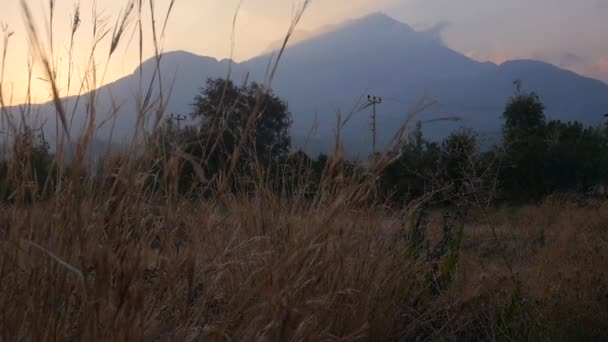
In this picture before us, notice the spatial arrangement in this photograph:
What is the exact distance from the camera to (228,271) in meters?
2.52

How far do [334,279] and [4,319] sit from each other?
1.10 metres

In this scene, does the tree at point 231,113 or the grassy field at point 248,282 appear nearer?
the grassy field at point 248,282

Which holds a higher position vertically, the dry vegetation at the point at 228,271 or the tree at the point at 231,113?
the tree at the point at 231,113

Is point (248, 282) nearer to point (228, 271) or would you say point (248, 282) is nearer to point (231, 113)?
point (228, 271)

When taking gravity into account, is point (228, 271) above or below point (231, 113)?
below

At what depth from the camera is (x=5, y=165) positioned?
6.44ft

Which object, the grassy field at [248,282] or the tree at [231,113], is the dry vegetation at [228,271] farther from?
the tree at [231,113]

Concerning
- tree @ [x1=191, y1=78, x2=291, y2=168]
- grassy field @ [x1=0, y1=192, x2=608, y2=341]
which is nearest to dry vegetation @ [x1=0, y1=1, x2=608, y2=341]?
grassy field @ [x1=0, y1=192, x2=608, y2=341]

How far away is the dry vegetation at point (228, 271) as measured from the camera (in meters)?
1.47

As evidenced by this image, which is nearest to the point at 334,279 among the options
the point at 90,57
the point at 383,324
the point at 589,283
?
the point at 383,324

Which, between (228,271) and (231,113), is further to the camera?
(228,271)

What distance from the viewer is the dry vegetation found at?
1470 mm

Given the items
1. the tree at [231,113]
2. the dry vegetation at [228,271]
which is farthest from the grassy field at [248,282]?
the tree at [231,113]

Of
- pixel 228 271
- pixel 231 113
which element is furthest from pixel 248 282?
pixel 231 113
